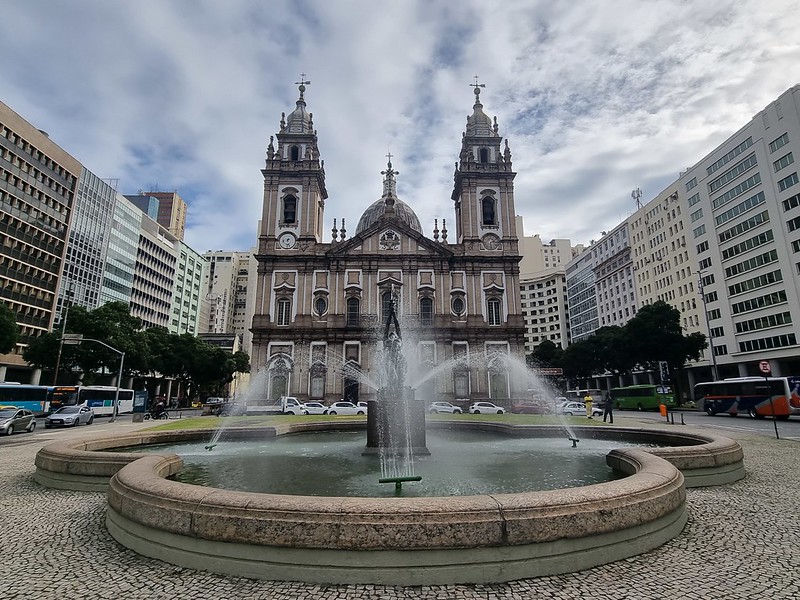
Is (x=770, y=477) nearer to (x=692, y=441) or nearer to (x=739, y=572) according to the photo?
(x=692, y=441)

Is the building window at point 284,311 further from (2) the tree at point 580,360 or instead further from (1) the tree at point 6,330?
(2) the tree at point 580,360

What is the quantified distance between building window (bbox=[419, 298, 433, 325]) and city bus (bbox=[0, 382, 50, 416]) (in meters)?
31.2

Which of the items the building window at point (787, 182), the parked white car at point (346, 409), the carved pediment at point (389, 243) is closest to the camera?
the parked white car at point (346, 409)

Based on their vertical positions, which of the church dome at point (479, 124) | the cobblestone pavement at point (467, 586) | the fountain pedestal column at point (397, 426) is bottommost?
the cobblestone pavement at point (467, 586)

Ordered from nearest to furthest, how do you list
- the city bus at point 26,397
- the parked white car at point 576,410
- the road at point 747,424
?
the road at point 747,424, the parked white car at point 576,410, the city bus at point 26,397

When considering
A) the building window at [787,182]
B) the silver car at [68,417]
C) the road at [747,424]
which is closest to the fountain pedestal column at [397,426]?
the road at [747,424]

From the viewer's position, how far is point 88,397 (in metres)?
39.9

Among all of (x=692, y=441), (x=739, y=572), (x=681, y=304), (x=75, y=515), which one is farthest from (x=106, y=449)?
(x=681, y=304)

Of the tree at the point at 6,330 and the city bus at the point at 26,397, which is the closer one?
the city bus at the point at 26,397

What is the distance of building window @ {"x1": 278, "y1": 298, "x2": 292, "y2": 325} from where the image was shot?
46.3 meters

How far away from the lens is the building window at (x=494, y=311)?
4684cm

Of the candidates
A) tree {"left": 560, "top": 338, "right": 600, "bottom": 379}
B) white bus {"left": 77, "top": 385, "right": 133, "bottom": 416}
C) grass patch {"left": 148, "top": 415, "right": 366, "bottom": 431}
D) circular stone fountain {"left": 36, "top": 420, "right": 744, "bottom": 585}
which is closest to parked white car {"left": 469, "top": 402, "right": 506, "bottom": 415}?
grass patch {"left": 148, "top": 415, "right": 366, "bottom": 431}

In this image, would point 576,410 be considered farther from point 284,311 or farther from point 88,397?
point 88,397

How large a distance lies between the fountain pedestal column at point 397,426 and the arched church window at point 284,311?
3593cm
